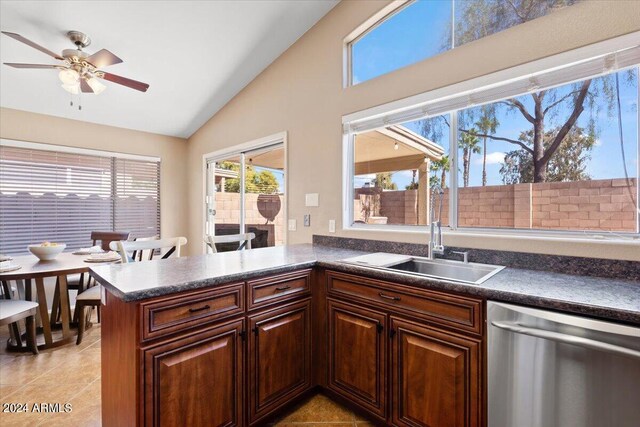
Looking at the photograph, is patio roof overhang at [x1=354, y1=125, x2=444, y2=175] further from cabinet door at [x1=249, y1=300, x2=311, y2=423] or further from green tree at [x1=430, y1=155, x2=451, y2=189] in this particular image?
cabinet door at [x1=249, y1=300, x2=311, y2=423]

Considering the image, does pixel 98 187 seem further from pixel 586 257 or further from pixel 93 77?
pixel 586 257

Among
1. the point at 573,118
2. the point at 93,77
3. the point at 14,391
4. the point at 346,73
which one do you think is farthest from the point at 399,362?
the point at 93,77

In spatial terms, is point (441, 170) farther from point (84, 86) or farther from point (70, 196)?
point (70, 196)

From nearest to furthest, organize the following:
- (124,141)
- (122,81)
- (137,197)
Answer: (122,81) → (124,141) → (137,197)

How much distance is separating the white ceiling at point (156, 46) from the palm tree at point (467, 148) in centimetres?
172

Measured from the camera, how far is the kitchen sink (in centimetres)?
177

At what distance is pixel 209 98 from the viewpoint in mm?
3768

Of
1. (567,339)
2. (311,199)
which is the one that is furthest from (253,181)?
(567,339)

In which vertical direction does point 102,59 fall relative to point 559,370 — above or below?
above

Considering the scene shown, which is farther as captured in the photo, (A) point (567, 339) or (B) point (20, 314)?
(B) point (20, 314)

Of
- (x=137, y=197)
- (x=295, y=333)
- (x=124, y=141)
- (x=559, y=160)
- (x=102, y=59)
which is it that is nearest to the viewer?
(x=559, y=160)

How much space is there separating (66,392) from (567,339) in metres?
2.82

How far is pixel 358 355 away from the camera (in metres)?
1.75

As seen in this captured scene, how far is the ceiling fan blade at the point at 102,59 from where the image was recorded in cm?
227
